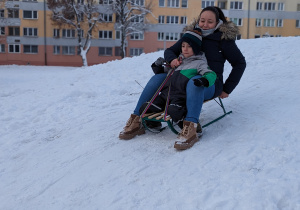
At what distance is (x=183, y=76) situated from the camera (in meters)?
3.71

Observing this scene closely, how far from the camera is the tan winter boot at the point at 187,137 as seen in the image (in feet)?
11.1

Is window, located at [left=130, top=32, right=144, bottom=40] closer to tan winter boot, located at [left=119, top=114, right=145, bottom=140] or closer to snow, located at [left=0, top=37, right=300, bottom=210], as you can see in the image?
snow, located at [left=0, top=37, right=300, bottom=210]

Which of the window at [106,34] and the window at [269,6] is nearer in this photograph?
the window at [106,34]

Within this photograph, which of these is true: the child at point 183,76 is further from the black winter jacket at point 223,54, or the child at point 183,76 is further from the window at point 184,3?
the window at point 184,3

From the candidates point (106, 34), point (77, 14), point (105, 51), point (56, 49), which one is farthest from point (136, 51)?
point (77, 14)

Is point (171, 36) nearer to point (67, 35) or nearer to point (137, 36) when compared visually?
point (137, 36)

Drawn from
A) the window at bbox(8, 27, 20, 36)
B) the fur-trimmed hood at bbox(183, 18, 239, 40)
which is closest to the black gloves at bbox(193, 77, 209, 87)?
the fur-trimmed hood at bbox(183, 18, 239, 40)

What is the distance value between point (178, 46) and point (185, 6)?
3954 centimetres

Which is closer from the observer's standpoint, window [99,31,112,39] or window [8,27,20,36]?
window [8,27,20,36]

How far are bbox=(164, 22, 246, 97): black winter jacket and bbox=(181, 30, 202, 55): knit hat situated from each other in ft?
0.56

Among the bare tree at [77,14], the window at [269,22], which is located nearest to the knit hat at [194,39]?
the bare tree at [77,14]

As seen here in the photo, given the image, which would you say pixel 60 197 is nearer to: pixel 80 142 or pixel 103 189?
pixel 103 189

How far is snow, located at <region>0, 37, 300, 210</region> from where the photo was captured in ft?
8.55

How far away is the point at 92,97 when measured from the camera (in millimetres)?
7262
